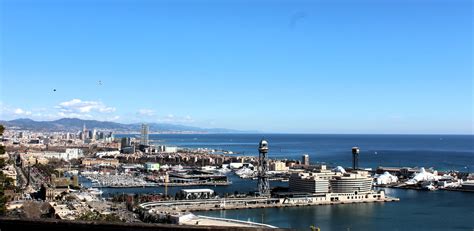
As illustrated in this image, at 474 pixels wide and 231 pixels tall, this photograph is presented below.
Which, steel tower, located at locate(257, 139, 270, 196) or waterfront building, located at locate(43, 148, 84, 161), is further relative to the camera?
waterfront building, located at locate(43, 148, 84, 161)

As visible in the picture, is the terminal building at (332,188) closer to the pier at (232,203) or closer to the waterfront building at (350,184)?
the waterfront building at (350,184)

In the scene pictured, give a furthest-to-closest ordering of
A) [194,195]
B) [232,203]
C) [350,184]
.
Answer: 1. [350,184]
2. [194,195]
3. [232,203]

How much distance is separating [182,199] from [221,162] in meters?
16.9

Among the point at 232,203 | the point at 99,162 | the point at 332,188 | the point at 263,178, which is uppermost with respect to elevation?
the point at 263,178

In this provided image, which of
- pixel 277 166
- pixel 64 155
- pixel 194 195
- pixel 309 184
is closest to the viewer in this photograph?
pixel 194 195

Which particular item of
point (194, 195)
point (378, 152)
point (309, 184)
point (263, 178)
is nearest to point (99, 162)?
point (194, 195)

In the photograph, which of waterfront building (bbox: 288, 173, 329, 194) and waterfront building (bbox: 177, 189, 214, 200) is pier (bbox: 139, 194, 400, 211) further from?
waterfront building (bbox: 177, 189, 214, 200)

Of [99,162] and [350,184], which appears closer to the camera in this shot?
[350,184]

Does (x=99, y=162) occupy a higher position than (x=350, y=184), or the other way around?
(x=350, y=184)

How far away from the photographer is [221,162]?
3341 cm

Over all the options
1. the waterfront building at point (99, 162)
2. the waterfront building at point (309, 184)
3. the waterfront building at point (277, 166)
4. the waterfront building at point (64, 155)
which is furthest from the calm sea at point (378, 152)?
the waterfront building at point (309, 184)

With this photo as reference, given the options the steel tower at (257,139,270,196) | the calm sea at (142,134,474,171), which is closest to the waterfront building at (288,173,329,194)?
the steel tower at (257,139,270,196)

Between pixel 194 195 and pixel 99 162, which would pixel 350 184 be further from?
pixel 99 162

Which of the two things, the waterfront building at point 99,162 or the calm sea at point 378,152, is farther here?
the calm sea at point 378,152
